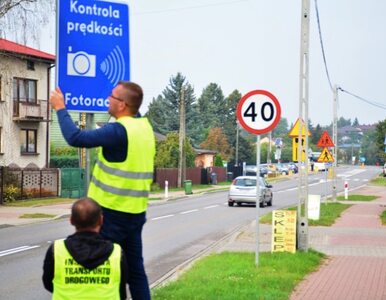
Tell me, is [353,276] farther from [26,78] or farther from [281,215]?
[26,78]

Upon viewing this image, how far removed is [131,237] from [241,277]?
5.18 meters

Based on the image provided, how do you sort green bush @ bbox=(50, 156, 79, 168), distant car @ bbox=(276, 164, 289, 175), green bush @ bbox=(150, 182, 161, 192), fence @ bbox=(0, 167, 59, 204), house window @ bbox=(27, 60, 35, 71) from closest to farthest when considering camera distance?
fence @ bbox=(0, 167, 59, 204) < house window @ bbox=(27, 60, 35, 71) < green bush @ bbox=(150, 182, 161, 192) < green bush @ bbox=(50, 156, 79, 168) < distant car @ bbox=(276, 164, 289, 175)

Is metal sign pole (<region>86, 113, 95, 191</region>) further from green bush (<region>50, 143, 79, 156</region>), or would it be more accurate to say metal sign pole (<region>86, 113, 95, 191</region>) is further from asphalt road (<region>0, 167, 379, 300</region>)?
green bush (<region>50, 143, 79, 156</region>)

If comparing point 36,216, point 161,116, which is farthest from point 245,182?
point 161,116

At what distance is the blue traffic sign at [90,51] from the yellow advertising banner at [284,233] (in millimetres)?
8550

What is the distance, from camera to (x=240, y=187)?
3412 centimetres

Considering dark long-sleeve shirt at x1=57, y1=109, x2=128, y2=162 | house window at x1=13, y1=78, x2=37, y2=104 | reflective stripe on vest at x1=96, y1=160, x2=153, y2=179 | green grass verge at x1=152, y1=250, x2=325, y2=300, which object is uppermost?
house window at x1=13, y1=78, x2=37, y2=104

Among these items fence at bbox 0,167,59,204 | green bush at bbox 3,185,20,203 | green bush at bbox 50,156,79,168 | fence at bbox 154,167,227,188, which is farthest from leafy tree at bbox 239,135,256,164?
green bush at bbox 3,185,20,203

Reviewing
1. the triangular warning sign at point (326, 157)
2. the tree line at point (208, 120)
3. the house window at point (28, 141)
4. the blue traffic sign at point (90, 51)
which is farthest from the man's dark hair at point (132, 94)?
the tree line at point (208, 120)

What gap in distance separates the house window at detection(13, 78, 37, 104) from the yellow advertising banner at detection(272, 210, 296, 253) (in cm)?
3134

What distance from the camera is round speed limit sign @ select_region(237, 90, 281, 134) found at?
446 inches

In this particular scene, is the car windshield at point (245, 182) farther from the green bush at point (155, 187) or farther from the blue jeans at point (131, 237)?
the blue jeans at point (131, 237)

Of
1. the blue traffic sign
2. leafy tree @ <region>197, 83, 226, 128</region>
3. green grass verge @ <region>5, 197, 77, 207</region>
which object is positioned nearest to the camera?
the blue traffic sign

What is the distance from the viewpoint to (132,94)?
489 centimetres
